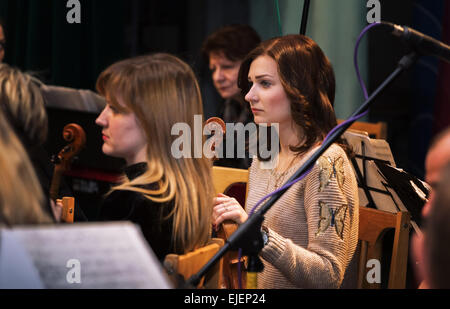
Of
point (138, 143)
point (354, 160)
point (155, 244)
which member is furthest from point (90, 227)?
point (354, 160)

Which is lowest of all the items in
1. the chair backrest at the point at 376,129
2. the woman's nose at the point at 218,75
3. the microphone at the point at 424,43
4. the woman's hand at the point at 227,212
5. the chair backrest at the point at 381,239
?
the chair backrest at the point at 381,239

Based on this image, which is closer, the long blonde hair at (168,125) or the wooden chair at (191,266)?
the wooden chair at (191,266)

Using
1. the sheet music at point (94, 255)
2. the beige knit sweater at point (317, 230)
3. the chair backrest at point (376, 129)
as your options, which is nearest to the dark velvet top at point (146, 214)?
the beige knit sweater at point (317, 230)

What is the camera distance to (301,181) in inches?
57.2

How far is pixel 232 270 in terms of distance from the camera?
4.58 feet

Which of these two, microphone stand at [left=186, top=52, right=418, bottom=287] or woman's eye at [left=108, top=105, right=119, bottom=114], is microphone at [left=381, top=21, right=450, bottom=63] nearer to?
microphone stand at [left=186, top=52, right=418, bottom=287]

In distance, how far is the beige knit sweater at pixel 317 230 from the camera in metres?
1.30

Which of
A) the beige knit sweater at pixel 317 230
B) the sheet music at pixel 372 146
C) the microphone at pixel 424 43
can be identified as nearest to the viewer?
the microphone at pixel 424 43

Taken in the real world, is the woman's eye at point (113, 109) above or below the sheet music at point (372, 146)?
above

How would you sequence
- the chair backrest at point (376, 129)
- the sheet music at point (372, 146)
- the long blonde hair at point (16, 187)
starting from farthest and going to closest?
1. the chair backrest at point (376, 129)
2. the sheet music at point (372, 146)
3. the long blonde hair at point (16, 187)

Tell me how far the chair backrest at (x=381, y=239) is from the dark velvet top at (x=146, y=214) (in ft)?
1.80

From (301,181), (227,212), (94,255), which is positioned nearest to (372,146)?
(301,181)

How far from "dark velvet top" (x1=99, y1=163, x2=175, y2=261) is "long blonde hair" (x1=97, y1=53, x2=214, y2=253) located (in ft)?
0.04

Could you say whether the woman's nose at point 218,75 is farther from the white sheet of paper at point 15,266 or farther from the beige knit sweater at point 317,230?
the white sheet of paper at point 15,266
